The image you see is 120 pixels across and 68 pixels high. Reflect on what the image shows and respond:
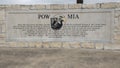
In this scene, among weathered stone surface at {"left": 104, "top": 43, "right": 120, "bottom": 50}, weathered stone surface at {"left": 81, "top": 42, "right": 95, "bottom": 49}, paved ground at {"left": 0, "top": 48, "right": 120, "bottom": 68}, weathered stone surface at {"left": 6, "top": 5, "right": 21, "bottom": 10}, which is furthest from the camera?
weathered stone surface at {"left": 6, "top": 5, "right": 21, "bottom": 10}

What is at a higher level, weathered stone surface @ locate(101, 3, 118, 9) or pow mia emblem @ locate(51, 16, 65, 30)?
weathered stone surface @ locate(101, 3, 118, 9)

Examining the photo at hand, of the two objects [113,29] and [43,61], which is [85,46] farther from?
[43,61]

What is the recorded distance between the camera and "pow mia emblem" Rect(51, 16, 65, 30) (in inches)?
468

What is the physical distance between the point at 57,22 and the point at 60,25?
20 cm

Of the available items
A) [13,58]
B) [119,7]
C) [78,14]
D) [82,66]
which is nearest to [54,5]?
[78,14]

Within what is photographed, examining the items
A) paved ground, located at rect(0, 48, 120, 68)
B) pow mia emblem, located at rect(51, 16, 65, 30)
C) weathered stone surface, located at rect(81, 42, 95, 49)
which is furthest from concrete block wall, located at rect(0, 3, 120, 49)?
paved ground, located at rect(0, 48, 120, 68)

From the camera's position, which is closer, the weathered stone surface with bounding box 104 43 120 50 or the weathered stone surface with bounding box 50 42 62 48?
the weathered stone surface with bounding box 104 43 120 50

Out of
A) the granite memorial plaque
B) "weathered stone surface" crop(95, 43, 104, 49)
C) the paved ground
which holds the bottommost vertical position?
the paved ground

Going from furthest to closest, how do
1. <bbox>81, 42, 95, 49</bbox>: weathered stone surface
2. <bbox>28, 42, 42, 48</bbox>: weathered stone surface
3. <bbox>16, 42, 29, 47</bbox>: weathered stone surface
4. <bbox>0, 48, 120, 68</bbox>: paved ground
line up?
1. <bbox>16, 42, 29, 47</bbox>: weathered stone surface
2. <bbox>28, 42, 42, 48</bbox>: weathered stone surface
3. <bbox>81, 42, 95, 49</bbox>: weathered stone surface
4. <bbox>0, 48, 120, 68</bbox>: paved ground

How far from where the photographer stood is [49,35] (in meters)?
12.0

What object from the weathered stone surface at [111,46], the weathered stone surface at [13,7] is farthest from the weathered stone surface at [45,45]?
the weathered stone surface at [111,46]

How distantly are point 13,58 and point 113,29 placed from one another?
14.9 ft

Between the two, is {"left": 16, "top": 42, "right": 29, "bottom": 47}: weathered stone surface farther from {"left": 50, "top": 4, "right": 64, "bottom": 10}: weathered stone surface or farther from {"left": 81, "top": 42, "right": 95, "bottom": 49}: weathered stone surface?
{"left": 81, "top": 42, "right": 95, "bottom": 49}: weathered stone surface

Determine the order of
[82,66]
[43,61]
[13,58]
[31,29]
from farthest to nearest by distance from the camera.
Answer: [31,29]
[13,58]
[43,61]
[82,66]
